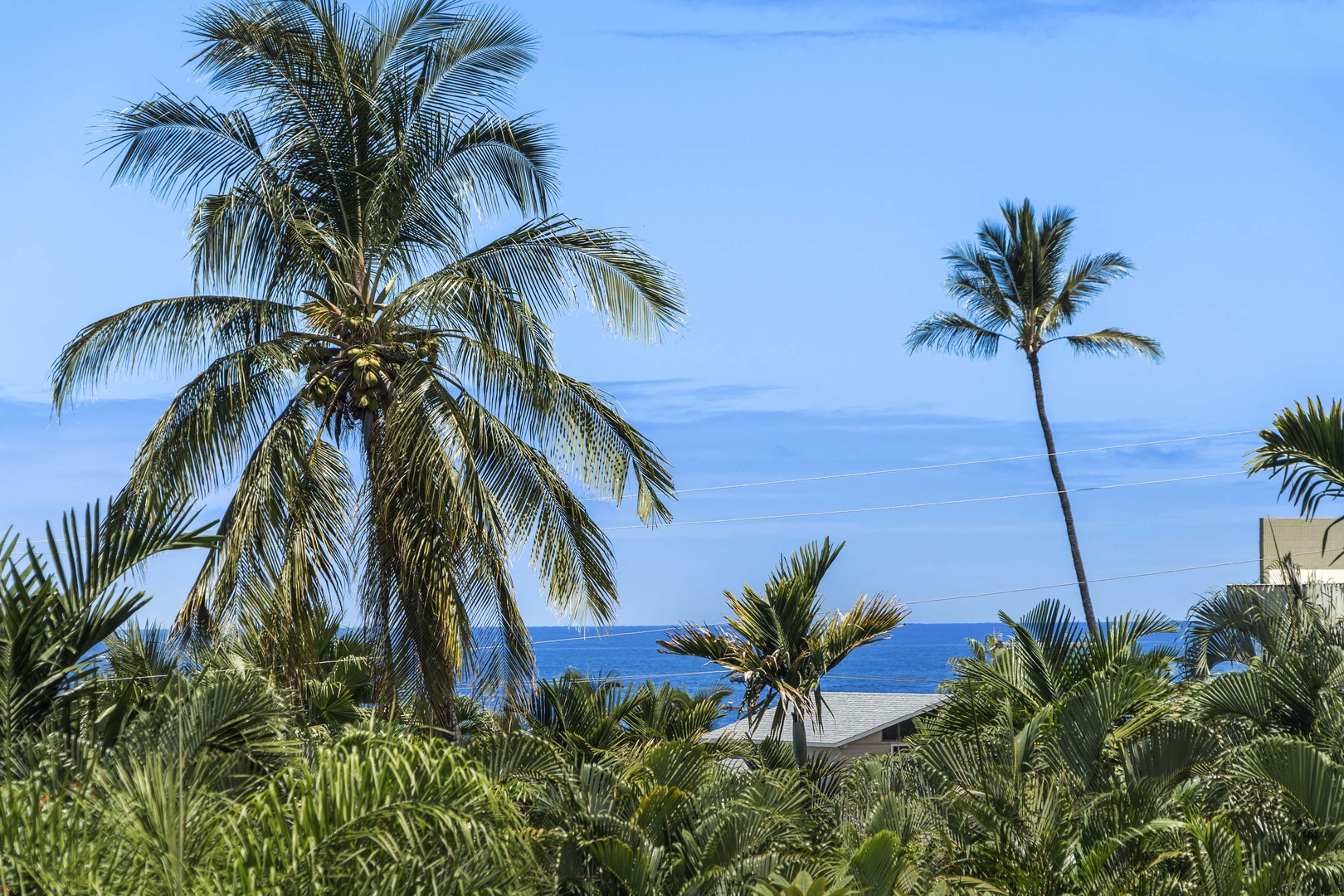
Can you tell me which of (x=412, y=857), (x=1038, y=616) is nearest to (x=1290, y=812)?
(x=1038, y=616)

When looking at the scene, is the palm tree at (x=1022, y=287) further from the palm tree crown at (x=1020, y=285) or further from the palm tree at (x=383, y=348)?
the palm tree at (x=383, y=348)

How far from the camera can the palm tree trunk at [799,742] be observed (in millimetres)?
11750

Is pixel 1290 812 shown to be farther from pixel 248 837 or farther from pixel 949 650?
pixel 949 650

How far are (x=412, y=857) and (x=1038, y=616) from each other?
6.36m

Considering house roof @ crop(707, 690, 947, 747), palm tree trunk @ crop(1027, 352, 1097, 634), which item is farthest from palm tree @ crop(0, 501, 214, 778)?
palm tree trunk @ crop(1027, 352, 1097, 634)

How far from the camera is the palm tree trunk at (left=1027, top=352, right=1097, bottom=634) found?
23.5 metres

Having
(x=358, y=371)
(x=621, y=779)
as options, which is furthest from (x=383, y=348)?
(x=621, y=779)

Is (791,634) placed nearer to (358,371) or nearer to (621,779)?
(621,779)

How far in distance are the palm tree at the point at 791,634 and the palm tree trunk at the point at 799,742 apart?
0.06 m

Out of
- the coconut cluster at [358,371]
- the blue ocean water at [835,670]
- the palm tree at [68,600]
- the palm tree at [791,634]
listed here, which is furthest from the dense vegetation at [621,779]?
the blue ocean water at [835,670]

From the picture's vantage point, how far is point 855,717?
2258cm

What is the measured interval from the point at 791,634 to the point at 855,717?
11101 mm

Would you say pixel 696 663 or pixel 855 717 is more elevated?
pixel 855 717

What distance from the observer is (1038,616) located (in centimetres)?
986
